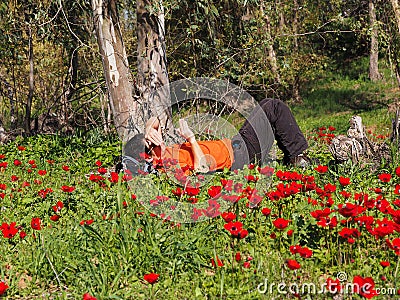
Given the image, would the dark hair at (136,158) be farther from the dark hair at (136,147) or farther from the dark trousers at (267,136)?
the dark trousers at (267,136)

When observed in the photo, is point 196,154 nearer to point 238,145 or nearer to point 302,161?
point 238,145

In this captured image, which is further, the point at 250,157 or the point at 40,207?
the point at 250,157

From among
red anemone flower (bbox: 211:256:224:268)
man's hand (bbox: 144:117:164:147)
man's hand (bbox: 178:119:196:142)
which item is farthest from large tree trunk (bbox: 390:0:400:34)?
red anemone flower (bbox: 211:256:224:268)

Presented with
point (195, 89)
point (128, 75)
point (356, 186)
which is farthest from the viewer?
point (195, 89)

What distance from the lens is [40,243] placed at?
3.48m

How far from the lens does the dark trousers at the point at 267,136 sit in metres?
5.63

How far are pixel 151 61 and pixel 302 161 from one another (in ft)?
9.07

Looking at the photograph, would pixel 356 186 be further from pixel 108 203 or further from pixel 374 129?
pixel 374 129

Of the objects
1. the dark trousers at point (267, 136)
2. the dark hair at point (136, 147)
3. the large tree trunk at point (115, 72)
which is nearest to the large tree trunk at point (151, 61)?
the large tree trunk at point (115, 72)

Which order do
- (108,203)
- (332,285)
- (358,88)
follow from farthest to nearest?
(358,88)
(108,203)
(332,285)

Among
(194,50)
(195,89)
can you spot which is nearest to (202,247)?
(195,89)

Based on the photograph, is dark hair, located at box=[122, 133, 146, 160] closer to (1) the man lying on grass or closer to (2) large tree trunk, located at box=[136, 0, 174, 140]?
(1) the man lying on grass

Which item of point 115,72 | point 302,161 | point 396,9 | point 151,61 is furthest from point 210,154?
point 396,9

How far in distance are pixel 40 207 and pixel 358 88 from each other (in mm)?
14252
